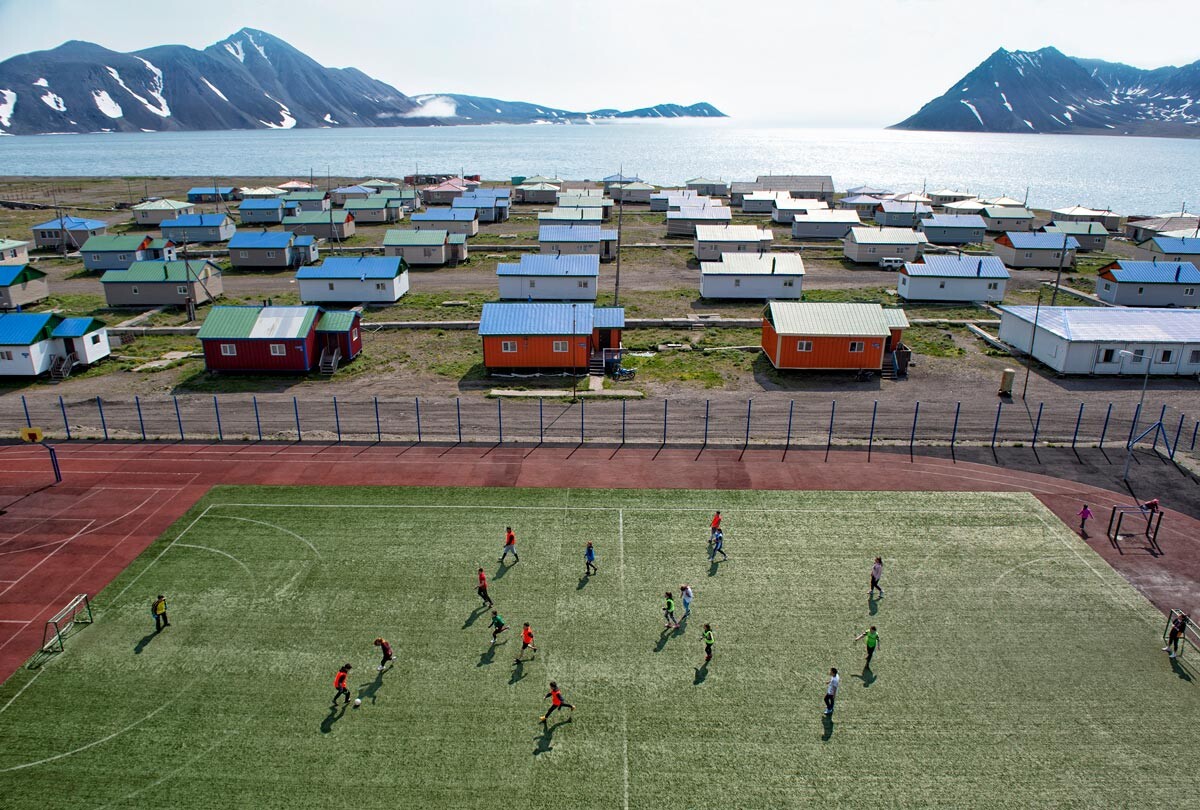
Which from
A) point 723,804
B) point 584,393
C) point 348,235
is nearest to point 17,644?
point 723,804

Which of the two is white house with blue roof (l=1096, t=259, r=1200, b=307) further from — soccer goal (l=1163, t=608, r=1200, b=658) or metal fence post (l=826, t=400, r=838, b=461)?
soccer goal (l=1163, t=608, r=1200, b=658)

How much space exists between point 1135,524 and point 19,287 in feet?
274

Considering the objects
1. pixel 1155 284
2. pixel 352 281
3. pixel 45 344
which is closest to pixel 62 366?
pixel 45 344

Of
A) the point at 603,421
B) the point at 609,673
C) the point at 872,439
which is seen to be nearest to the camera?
the point at 609,673

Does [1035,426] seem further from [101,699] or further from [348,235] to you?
[348,235]

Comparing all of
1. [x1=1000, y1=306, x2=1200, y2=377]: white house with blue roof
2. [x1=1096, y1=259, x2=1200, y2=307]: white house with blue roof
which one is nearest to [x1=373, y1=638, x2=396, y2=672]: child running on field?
[x1=1000, y1=306, x2=1200, y2=377]: white house with blue roof

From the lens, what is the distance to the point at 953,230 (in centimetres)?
9931

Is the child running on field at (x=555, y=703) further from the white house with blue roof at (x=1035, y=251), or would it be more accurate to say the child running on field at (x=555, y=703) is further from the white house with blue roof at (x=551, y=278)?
the white house with blue roof at (x=1035, y=251)

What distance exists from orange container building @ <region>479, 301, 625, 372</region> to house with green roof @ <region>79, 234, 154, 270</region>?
52.6 meters

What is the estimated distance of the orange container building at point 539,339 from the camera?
49656mm

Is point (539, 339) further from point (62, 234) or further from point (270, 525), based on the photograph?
point (62, 234)

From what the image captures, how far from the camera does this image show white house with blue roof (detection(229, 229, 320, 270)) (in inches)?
3307

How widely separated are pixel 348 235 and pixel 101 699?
9048 cm

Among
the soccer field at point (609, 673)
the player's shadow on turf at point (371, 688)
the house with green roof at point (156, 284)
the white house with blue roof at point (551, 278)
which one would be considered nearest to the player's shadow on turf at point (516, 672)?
the soccer field at point (609, 673)
